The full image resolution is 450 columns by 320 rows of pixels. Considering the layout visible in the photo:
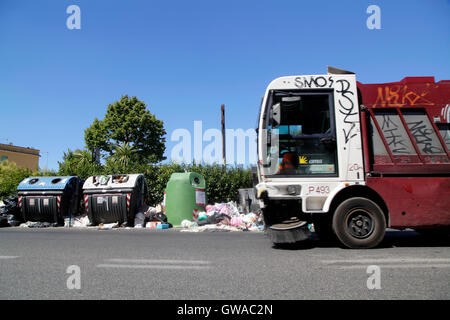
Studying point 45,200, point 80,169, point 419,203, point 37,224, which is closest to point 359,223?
point 419,203

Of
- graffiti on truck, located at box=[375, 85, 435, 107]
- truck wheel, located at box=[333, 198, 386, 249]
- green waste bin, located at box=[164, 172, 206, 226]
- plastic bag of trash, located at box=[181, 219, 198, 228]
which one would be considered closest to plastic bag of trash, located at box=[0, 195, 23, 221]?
green waste bin, located at box=[164, 172, 206, 226]

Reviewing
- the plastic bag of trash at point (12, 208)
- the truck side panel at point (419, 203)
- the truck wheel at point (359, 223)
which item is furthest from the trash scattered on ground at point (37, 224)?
the truck side panel at point (419, 203)

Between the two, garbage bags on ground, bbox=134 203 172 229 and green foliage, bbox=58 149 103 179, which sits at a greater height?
green foliage, bbox=58 149 103 179

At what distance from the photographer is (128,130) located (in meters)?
34.2

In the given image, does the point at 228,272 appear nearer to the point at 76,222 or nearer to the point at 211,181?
the point at 76,222

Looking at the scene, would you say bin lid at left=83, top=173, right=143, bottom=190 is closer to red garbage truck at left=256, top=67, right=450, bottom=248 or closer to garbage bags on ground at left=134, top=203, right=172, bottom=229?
garbage bags on ground at left=134, top=203, right=172, bottom=229

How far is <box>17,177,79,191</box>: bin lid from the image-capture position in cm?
1147

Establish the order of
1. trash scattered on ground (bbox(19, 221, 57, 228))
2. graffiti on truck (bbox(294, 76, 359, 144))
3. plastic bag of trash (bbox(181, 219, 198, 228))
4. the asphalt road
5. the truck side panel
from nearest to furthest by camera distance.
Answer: the asphalt road, the truck side panel, graffiti on truck (bbox(294, 76, 359, 144)), plastic bag of trash (bbox(181, 219, 198, 228)), trash scattered on ground (bbox(19, 221, 57, 228))

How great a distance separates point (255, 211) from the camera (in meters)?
11.3

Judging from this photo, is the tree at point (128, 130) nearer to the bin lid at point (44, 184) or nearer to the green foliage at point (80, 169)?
the green foliage at point (80, 169)

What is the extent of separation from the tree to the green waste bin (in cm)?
2261

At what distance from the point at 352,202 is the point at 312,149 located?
1033 mm
